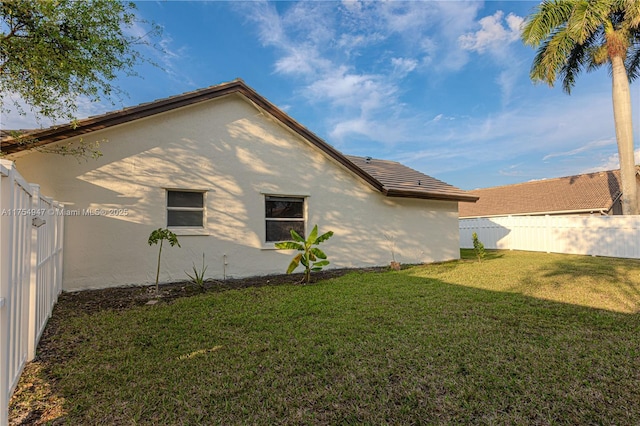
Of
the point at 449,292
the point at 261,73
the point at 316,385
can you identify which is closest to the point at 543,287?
the point at 449,292

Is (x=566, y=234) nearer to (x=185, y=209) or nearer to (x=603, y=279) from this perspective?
(x=603, y=279)

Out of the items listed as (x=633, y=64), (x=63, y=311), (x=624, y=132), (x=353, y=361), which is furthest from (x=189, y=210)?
(x=633, y=64)

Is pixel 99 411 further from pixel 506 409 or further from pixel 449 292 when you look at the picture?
pixel 449 292

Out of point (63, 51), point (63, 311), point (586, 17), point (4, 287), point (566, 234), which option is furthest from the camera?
point (566, 234)

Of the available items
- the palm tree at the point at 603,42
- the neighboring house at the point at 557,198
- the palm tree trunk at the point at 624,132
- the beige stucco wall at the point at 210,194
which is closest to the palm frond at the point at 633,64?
the palm tree at the point at 603,42

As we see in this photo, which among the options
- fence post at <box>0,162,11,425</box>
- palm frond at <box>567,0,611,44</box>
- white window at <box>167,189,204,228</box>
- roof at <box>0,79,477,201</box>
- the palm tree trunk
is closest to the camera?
fence post at <box>0,162,11,425</box>

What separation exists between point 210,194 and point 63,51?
4.10 meters

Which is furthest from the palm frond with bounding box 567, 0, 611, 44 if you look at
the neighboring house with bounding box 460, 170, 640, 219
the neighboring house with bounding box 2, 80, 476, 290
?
the neighboring house with bounding box 2, 80, 476, 290

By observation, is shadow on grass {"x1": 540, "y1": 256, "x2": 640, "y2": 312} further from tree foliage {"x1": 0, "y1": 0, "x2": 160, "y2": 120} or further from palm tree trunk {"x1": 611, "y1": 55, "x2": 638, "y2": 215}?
tree foliage {"x1": 0, "y1": 0, "x2": 160, "y2": 120}

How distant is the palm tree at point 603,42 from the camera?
13434 millimetres

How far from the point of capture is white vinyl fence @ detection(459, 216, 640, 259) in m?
12.4

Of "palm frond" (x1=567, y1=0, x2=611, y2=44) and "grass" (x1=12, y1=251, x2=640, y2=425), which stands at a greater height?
"palm frond" (x1=567, y1=0, x2=611, y2=44)

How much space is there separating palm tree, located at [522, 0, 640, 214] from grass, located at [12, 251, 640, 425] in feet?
40.0

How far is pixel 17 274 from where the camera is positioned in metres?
2.52
